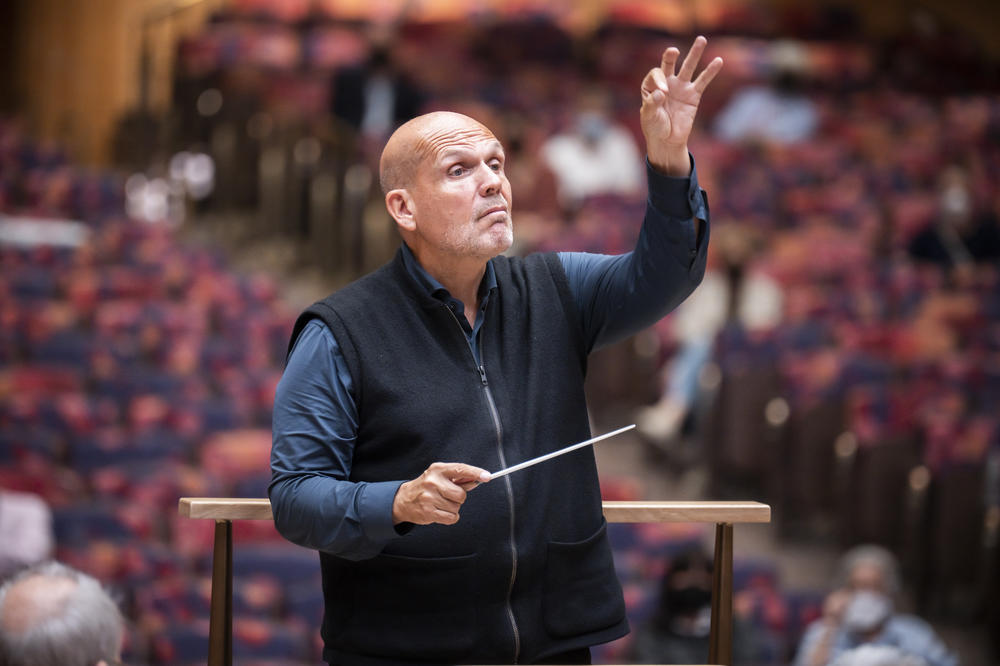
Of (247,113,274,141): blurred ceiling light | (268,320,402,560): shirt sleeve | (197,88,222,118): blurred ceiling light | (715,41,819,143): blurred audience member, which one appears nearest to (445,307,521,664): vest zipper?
(268,320,402,560): shirt sleeve

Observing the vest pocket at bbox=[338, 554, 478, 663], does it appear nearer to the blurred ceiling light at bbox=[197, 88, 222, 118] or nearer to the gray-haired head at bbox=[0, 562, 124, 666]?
the gray-haired head at bbox=[0, 562, 124, 666]

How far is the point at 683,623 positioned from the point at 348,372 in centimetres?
130

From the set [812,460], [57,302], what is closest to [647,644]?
[812,460]

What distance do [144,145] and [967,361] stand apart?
3.64m

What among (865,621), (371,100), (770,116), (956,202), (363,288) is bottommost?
(865,621)

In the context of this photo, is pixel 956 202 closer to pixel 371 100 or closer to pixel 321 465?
pixel 371 100

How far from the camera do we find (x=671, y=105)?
2.93 ft

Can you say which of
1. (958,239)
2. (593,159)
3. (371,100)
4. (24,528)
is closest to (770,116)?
(593,159)

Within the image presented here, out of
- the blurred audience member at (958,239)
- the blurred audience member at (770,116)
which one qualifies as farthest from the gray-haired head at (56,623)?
the blurred audience member at (770,116)

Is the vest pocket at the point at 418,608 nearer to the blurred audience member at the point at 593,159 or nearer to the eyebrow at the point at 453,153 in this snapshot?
the eyebrow at the point at 453,153

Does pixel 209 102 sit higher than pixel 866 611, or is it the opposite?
pixel 209 102

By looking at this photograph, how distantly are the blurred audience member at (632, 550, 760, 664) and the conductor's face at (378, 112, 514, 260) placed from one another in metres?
1.25

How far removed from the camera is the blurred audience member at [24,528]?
2.29 metres

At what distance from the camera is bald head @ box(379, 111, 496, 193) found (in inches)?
36.4
